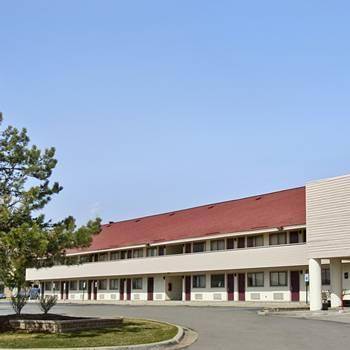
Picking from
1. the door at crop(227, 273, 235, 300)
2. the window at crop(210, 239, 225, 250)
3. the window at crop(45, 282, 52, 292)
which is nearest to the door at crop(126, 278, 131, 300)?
the window at crop(210, 239, 225, 250)

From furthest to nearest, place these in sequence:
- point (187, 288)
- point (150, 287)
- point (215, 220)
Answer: point (150, 287), point (187, 288), point (215, 220)

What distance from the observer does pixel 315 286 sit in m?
35.0

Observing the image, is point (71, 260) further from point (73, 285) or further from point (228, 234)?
point (73, 285)

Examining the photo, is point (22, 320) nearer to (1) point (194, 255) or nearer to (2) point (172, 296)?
(1) point (194, 255)

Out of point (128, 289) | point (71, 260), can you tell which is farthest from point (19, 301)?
point (128, 289)

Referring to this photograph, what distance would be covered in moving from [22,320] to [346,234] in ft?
62.3

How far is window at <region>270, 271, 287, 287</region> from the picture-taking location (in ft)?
146

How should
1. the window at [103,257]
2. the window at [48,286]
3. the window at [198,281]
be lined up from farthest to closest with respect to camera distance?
the window at [48,286]
the window at [103,257]
the window at [198,281]

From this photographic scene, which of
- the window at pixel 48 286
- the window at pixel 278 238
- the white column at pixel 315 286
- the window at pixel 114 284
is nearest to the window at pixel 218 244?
the window at pixel 278 238

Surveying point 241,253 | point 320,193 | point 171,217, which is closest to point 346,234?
point 320,193

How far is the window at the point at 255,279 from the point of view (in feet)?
151

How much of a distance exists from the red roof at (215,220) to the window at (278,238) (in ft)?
3.16

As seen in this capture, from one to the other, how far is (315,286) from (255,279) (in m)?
11.9

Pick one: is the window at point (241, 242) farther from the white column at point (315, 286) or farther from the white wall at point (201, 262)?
the white column at point (315, 286)
